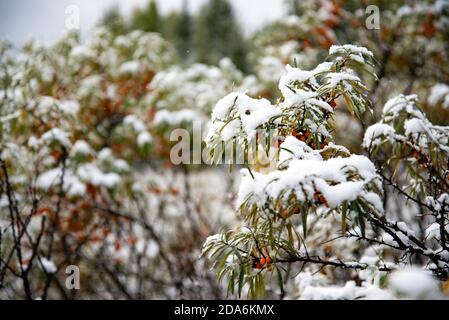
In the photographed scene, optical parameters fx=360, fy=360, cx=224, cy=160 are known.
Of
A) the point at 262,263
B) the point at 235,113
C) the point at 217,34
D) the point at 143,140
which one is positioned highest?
the point at 217,34

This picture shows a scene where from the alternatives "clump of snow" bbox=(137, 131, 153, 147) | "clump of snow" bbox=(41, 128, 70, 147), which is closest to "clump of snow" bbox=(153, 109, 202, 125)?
"clump of snow" bbox=(137, 131, 153, 147)

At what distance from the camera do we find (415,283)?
961 mm

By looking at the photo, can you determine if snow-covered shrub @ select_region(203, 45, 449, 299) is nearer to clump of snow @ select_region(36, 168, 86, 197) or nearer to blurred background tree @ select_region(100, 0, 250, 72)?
clump of snow @ select_region(36, 168, 86, 197)

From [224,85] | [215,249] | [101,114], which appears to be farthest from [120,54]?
[215,249]

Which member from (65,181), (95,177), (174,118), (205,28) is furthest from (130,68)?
(205,28)

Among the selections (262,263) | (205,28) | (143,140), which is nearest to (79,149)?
(143,140)

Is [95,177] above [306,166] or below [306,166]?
above

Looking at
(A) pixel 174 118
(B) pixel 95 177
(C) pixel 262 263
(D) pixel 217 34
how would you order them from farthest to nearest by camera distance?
(D) pixel 217 34, (A) pixel 174 118, (B) pixel 95 177, (C) pixel 262 263

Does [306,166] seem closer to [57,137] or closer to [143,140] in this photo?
[57,137]

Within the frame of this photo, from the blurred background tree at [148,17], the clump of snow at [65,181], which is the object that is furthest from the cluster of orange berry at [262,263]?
the blurred background tree at [148,17]

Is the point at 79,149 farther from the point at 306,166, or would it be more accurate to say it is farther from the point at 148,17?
the point at 148,17

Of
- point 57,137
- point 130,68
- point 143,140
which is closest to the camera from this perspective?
point 57,137

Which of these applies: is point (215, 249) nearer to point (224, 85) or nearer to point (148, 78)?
point (224, 85)

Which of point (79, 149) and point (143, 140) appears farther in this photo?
point (143, 140)
